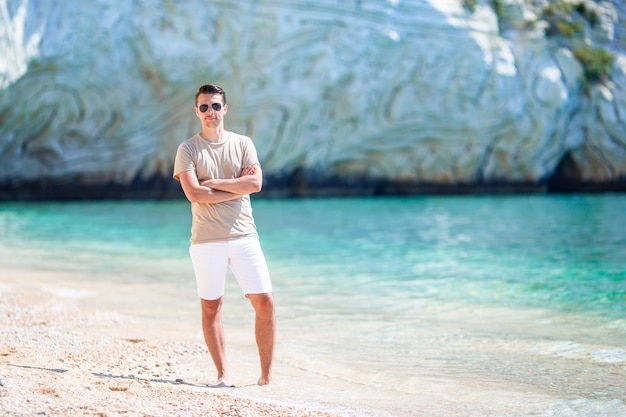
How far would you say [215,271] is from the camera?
3.34m

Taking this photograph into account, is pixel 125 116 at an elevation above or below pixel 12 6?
below

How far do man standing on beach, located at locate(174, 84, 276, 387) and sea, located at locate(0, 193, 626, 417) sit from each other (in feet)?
1.12

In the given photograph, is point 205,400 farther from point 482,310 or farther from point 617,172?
point 617,172

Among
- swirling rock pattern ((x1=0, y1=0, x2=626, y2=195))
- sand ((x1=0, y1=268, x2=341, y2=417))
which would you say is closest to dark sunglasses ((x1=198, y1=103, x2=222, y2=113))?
sand ((x1=0, y1=268, x2=341, y2=417))

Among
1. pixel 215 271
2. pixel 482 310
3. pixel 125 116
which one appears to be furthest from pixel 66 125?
pixel 215 271

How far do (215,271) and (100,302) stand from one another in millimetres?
2721

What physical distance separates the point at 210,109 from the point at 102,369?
51.3 inches

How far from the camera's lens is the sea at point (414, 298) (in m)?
3.46

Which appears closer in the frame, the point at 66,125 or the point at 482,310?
the point at 482,310

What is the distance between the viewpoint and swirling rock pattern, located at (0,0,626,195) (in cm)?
1731

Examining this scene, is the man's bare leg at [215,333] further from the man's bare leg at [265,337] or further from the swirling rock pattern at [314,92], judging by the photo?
the swirling rock pattern at [314,92]

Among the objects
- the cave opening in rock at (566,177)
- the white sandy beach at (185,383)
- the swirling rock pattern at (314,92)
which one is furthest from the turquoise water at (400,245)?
the cave opening in rock at (566,177)

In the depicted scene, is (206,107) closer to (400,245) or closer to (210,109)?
(210,109)

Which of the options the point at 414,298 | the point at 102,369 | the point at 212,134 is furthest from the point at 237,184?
the point at 414,298
